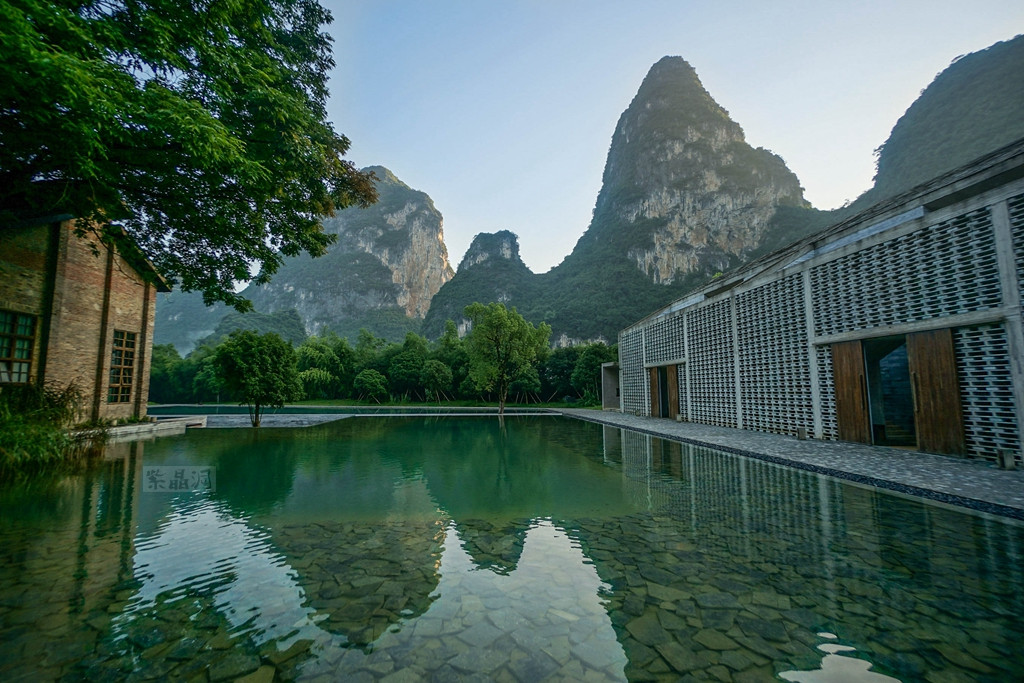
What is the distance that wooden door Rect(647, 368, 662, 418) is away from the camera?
19359mm

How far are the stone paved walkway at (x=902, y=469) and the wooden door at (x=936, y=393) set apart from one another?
0.35 metres

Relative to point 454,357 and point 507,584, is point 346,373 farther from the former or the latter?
point 507,584

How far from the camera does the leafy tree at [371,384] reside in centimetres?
3609

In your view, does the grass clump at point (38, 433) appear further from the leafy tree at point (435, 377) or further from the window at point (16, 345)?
the leafy tree at point (435, 377)

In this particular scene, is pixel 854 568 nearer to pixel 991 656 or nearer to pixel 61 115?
pixel 991 656

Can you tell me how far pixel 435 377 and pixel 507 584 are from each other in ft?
106

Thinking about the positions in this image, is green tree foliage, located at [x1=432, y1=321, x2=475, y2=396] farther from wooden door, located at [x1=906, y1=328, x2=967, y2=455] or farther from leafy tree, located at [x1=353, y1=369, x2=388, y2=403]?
wooden door, located at [x1=906, y1=328, x2=967, y2=455]

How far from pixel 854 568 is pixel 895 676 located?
1.56 m

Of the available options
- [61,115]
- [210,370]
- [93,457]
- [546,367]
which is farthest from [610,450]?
[210,370]

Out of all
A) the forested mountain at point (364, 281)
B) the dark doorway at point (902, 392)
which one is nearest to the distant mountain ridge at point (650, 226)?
the forested mountain at point (364, 281)

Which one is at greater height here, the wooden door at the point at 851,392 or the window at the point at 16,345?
the window at the point at 16,345

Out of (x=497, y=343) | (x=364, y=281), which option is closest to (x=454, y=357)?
(x=497, y=343)

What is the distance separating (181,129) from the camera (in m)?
5.16

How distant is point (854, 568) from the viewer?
3.49m
